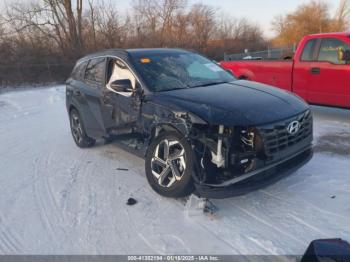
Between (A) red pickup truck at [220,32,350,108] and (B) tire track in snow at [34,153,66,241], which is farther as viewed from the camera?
(A) red pickup truck at [220,32,350,108]

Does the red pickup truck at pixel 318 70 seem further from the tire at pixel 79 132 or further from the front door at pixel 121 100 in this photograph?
the tire at pixel 79 132

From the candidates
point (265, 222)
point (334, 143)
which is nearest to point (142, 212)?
point (265, 222)

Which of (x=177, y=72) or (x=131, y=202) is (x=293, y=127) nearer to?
(x=177, y=72)

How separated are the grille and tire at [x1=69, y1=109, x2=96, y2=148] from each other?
3.70 metres

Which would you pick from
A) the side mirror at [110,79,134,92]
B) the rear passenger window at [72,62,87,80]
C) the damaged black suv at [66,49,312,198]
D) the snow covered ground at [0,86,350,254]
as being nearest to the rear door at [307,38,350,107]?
the snow covered ground at [0,86,350,254]

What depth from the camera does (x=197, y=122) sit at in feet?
11.1

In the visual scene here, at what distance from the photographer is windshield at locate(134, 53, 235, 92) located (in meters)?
4.28

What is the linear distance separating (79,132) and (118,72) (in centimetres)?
194

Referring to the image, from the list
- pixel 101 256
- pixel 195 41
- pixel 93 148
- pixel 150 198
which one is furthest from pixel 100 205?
pixel 195 41

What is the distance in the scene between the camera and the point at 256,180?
3.33 meters

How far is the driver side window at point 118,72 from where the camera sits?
4.43 meters

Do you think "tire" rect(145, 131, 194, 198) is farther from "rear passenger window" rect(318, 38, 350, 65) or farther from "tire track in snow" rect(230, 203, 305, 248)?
"rear passenger window" rect(318, 38, 350, 65)

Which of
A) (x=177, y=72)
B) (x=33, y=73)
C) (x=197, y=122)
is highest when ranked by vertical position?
(x=177, y=72)

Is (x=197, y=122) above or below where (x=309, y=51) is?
below
